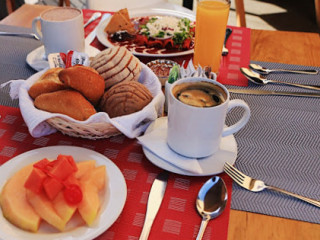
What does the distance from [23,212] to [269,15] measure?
3.26 meters

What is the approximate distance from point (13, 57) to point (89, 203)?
724 millimetres

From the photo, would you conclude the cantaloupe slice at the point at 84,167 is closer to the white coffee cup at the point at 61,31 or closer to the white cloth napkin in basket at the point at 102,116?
the white cloth napkin in basket at the point at 102,116

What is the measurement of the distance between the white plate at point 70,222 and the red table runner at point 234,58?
511 millimetres

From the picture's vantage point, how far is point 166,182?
0.69 m

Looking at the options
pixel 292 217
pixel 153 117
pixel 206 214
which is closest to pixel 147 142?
pixel 153 117

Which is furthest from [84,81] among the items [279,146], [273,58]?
[273,58]

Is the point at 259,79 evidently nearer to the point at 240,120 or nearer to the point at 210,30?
the point at 210,30

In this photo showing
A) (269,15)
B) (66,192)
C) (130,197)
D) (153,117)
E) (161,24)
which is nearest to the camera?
(66,192)

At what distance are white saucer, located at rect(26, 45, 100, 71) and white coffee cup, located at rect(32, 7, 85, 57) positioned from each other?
32 mm

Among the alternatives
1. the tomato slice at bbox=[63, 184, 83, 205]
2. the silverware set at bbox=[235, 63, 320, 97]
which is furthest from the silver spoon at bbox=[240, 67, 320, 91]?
the tomato slice at bbox=[63, 184, 83, 205]

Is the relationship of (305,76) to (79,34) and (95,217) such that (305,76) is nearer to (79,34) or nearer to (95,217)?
(79,34)

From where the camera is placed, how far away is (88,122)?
705mm

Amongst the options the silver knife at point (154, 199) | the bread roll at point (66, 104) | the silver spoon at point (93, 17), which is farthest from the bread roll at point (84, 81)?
the silver spoon at point (93, 17)

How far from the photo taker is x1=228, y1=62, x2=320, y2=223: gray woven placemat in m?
0.66
